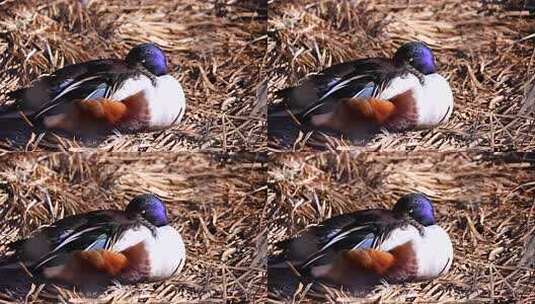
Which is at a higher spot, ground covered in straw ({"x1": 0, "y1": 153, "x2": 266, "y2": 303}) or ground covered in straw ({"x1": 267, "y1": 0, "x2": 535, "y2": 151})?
ground covered in straw ({"x1": 267, "y1": 0, "x2": 535, "y2": 151})

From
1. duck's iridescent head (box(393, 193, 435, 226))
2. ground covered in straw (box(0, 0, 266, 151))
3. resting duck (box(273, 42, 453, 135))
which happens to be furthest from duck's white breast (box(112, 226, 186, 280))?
duck's iridescent head (box(393, 193, 435, 226))

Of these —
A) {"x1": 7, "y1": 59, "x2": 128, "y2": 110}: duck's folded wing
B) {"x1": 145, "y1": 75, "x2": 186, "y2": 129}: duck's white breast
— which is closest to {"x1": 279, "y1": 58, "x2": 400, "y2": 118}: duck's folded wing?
{"x1": 145, "y1": 75, "x2": 186, "y2": 129}: duck's white breast

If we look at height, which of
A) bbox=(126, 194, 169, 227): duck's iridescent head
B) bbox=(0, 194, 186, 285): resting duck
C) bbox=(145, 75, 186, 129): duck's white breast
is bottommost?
bbox=(0, 194, 186, 285): resting duck

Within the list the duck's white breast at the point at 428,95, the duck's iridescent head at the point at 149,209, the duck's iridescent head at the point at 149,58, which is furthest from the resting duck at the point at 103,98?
the duck's white breast at the point at 428,95

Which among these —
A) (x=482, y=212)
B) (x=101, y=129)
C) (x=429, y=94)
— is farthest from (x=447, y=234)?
(x=101, y=129)

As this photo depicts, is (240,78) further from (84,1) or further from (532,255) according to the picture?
(532,255)

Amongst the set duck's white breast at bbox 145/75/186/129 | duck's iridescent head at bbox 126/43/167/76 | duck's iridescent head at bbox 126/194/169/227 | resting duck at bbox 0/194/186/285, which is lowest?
resting duck at bbox 0/194/186/285

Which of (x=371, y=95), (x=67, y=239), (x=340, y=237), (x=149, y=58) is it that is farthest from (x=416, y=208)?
(x=67, y=239)

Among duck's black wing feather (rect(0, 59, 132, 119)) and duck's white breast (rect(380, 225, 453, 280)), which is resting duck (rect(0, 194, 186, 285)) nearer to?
duck's black wing feather (rect(0, 59, 132, 119))

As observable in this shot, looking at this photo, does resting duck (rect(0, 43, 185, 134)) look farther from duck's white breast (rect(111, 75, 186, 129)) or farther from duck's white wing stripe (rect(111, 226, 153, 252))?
duck's white wing stripe (rect(111, 226, 153, 252))
